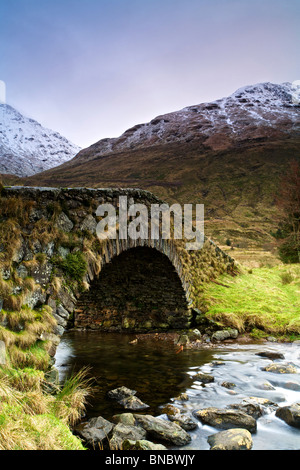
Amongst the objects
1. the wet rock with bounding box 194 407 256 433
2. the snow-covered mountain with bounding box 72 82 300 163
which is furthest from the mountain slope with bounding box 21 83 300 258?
the wet rock with bounding box 194 407 256 433

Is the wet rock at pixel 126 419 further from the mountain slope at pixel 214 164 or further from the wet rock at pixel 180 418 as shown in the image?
the mountain slope at pixel 214 164

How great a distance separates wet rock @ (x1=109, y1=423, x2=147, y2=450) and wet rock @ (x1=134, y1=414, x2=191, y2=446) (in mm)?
121

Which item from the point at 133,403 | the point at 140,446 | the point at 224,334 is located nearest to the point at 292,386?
the point at 133,403

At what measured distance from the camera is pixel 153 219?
984cm

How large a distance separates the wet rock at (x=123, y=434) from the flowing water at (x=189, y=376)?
24.3 inches

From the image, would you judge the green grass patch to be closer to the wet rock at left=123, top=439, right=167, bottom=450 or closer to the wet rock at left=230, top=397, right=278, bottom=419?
the wet rock at left=230, top=397, right=278, bottom=419

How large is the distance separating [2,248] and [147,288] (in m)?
7.60

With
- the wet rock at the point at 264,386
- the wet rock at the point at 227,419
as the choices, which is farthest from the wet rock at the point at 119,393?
the wet rock at the point at 264,386

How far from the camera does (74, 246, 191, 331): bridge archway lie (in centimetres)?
1093

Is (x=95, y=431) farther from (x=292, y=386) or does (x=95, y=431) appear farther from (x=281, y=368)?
(x=281, y=368)

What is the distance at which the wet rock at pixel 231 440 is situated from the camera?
415cm
